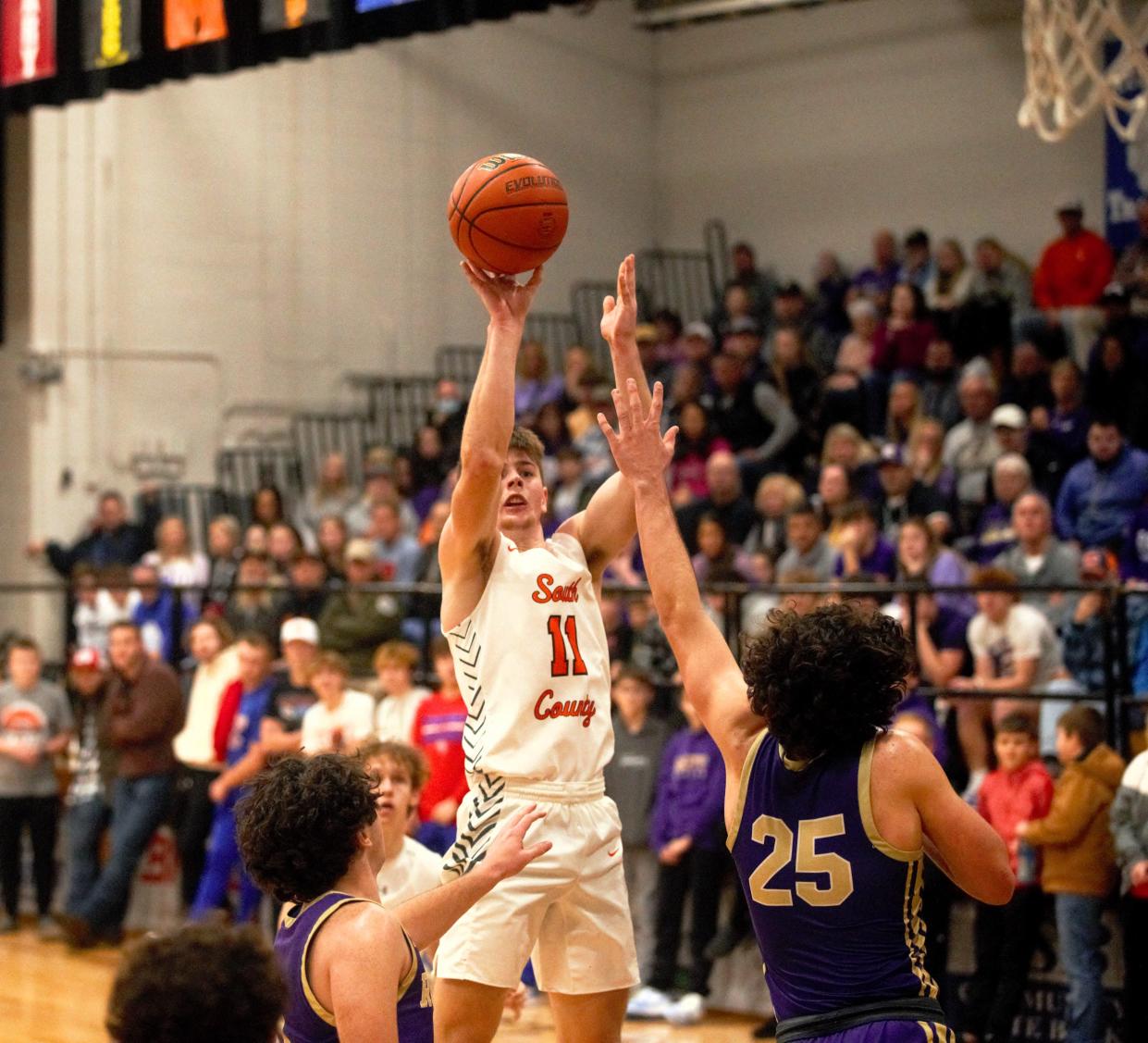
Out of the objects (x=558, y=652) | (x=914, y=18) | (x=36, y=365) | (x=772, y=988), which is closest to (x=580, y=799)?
(x=558, y=652)

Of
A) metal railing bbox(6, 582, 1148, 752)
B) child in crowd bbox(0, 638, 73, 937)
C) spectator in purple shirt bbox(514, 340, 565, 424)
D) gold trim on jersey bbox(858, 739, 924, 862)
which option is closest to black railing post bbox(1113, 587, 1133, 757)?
metal railing bbox(6, 582, 1148, 752)

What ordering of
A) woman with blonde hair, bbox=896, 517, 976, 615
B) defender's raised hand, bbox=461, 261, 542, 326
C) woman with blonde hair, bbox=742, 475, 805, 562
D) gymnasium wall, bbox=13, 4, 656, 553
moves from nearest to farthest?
defender's raised hand, bbox=461, 261, 542, 326 → woman with blonde hair, bbox=896, 517, 976, 615 → woman with blonde hair, bbox=742, 475, 805, 562 → gymnasium wall, bbox=13, 4, 656, 553

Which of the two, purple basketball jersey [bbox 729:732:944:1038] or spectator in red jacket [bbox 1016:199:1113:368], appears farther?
spectator in red jacket [bbox 1016:199:1113:368]

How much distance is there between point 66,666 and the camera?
11.4 m

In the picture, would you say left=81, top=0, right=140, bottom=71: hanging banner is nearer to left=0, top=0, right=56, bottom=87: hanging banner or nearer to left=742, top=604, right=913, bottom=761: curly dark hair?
left=0, top=0, right=56, bottom=87: hanging banner

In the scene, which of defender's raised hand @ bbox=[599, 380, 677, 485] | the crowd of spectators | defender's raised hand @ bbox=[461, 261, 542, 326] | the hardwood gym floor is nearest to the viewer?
defender's raised hand @ bbox=[599, 380, 677, 485]

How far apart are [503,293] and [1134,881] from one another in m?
3.43

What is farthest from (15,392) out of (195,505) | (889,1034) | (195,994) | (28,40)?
(195,994)

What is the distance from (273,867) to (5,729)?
785cm

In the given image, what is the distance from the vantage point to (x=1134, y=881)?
20.2ft

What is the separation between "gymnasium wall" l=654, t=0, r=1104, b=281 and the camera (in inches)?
577

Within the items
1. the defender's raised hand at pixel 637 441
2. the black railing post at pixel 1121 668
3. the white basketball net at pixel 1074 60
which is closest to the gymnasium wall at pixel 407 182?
the white basketball net at pixel 1074 60

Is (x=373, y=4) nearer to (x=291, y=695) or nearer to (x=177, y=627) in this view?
(x=291, y=695)

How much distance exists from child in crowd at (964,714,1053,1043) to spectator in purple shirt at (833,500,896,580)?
1.92 meters
